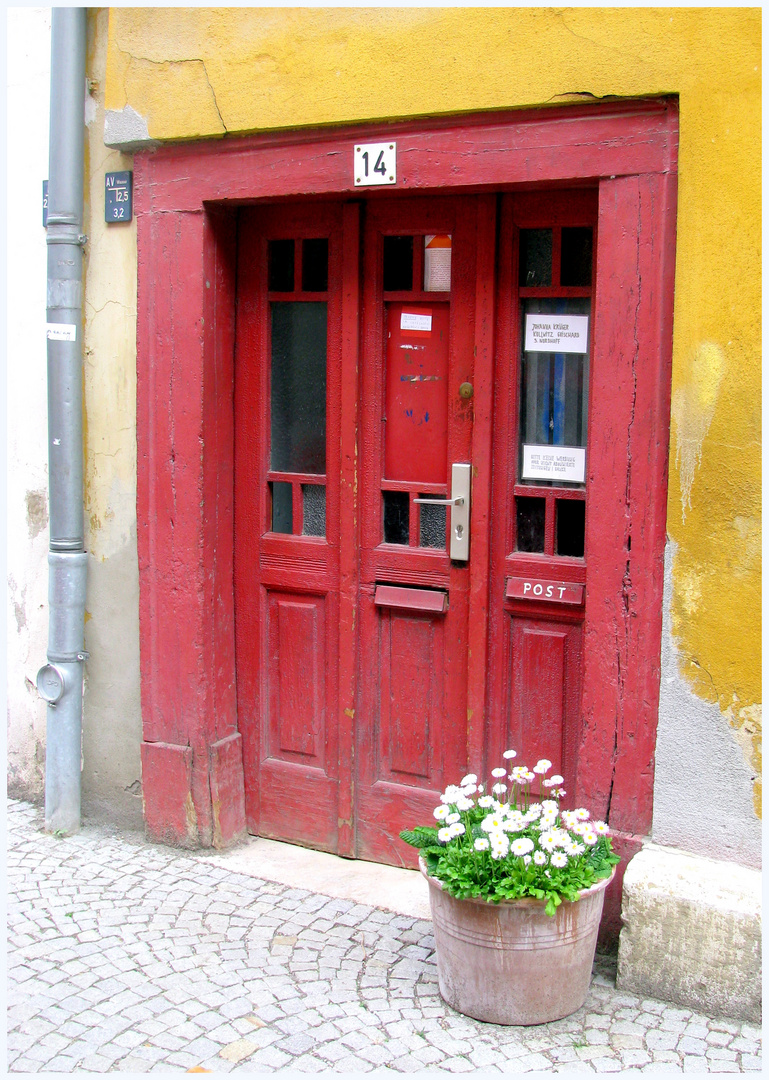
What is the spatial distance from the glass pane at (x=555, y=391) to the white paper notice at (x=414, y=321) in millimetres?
398

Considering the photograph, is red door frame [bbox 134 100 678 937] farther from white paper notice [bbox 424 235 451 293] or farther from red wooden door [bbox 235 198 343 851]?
white paper notice [bbox 424 235 451 293]

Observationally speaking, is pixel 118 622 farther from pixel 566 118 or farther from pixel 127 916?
pixel 566 118

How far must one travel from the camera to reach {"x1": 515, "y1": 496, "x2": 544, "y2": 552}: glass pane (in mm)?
3920

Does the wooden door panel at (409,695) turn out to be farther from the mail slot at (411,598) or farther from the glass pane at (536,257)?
the glass pane at (536,257)

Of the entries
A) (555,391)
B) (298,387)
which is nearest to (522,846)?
(555,391)

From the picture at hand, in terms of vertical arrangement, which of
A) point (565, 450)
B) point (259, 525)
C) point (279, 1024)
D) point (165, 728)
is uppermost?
point (565, 450)

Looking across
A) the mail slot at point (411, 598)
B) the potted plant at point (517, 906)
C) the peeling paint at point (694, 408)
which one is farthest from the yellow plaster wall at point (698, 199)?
the mail slot at point (411, 598)

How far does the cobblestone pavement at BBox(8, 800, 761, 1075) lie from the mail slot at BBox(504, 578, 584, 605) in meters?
1.22

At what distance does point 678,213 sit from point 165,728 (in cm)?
279

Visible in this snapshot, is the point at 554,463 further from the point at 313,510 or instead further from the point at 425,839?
the point at 425,839

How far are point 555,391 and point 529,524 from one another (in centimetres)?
48

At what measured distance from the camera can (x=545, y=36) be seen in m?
3.42

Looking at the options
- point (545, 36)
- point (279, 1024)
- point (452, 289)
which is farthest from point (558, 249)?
point (279, 1024)

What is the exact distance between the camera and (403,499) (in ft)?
13.9
